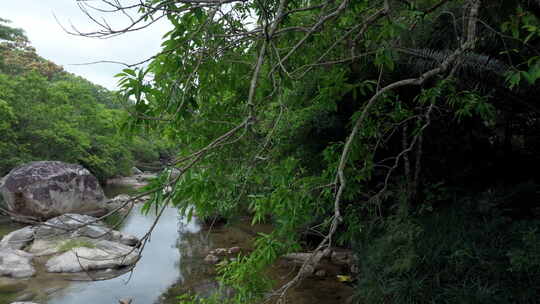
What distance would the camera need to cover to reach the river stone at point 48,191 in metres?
10.3

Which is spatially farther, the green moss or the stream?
the green moss

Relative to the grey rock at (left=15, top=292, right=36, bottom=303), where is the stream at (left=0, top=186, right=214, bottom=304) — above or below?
below

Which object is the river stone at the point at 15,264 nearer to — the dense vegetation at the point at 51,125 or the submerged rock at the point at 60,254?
the submerged rock at the point at 60,254

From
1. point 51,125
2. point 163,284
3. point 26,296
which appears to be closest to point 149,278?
point 163,284

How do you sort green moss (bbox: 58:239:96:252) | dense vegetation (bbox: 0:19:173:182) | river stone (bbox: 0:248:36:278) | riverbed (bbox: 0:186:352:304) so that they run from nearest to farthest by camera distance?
riverbed (bbox: 0:186:352:304)
river stone (bbox: 0:248:36:278)
green moss (bbox: 58:239:96:252)
dense vegetation (bbox: 0:19:173:182)

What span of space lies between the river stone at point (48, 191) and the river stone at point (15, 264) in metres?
3.22

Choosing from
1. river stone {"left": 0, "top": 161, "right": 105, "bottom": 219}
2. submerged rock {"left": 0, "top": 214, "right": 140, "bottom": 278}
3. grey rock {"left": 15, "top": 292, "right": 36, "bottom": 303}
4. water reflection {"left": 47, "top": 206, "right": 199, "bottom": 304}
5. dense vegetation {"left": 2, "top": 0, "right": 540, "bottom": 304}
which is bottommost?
water reflection {"left": 47, "top": 206, "right": 199, "bottom": 304}

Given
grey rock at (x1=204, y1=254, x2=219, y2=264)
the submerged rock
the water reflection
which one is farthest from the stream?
the submerged rock

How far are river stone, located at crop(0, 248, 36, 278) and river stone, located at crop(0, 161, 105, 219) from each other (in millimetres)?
3217

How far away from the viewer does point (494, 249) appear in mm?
3574

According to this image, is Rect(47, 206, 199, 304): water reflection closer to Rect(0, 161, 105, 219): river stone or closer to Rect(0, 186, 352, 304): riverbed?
Rect(0, 186, 352, 304): riverbed

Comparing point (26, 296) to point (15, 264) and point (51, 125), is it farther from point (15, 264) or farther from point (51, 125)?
point (51, 125)

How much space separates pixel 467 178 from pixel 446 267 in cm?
171

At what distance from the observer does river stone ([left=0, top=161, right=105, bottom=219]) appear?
10.3m
